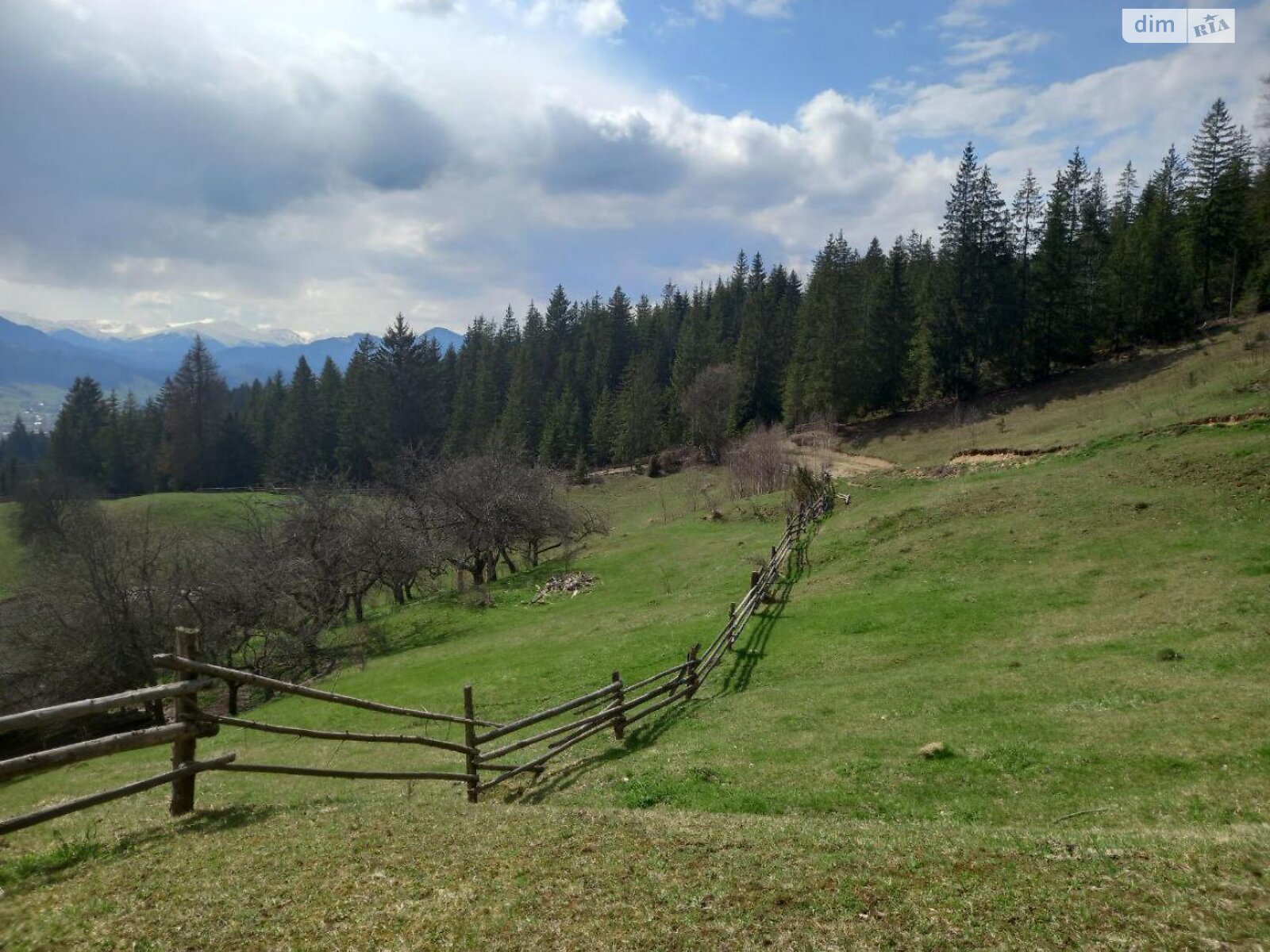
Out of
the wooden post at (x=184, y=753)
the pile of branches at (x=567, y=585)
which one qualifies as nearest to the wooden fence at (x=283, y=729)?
the wooden post at (x=184, y=753)

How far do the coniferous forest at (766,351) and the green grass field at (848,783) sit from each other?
35012mm

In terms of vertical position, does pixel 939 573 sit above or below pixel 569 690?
above

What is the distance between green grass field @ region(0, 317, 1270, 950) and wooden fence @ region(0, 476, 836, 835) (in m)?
0.42

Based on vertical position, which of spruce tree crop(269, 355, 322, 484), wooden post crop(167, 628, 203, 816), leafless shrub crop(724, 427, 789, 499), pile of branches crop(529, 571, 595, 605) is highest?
spruce tree crop(269, 355, 322, 484)

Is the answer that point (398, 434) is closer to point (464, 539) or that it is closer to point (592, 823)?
point (464, 539)

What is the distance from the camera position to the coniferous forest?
59.6 m

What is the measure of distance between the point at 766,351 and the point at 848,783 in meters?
76.1

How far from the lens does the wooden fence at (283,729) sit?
700 centimetres

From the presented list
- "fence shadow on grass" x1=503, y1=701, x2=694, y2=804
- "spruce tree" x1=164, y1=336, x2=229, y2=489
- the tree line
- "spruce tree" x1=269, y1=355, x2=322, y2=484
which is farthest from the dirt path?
"spruce tree" x1=164, y1=336, x2=229, y2=489

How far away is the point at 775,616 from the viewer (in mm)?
22141

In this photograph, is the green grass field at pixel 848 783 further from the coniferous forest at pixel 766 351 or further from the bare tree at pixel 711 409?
the bare tree at pixel 711 409

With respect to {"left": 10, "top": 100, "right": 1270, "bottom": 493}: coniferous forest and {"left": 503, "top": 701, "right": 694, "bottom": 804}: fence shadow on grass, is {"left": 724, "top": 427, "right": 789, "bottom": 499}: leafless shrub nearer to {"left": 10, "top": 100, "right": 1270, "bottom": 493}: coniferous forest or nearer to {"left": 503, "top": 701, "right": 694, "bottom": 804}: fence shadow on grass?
{"left": 10, "top": 100, "right": 1270, "bottom": 493}: coniferous forest

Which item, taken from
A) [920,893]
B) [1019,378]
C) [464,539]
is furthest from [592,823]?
[1019,378]

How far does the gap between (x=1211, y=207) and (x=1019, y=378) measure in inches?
802
